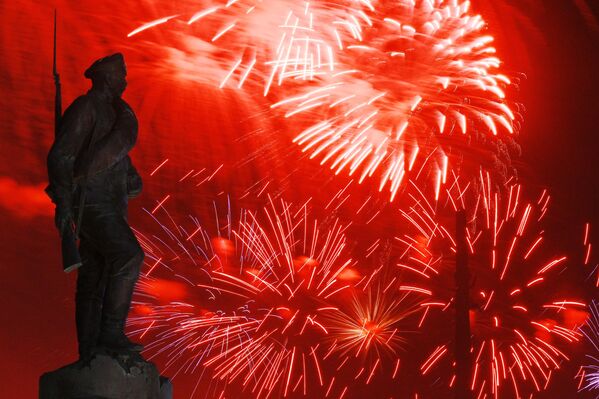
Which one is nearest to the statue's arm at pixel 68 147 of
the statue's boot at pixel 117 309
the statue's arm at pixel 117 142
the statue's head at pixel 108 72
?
the statue's arm at pixel 117 142

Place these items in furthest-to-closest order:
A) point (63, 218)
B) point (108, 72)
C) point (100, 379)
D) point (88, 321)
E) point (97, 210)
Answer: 1. point (108, 72)
2. point (97, 210)
3. point (88, 321)
4. point (63, 218)
5. point (100, 379)

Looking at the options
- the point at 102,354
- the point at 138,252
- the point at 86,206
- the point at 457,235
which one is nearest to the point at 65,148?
the point at 86,206

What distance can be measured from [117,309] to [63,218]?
0.84m

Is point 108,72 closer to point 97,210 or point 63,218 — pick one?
point 97,210

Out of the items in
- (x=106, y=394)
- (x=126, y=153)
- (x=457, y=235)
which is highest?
(x=126, y=153)

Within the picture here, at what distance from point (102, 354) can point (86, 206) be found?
120cm

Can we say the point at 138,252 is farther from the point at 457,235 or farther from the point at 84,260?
the point at 457,235

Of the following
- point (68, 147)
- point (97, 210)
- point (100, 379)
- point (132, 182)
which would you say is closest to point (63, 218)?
point (97, 210)

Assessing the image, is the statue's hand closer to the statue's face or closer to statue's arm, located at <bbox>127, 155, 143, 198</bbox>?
statue's arm, located at <bbox>127, 155, 143, 198</bbox>

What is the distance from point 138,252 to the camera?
8008 mm

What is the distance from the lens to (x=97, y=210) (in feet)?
26.2

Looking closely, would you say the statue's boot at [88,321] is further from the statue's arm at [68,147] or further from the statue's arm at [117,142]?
the statue's arm at [117,142]

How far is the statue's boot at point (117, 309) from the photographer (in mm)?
7797

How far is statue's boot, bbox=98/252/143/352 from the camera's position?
780cm
